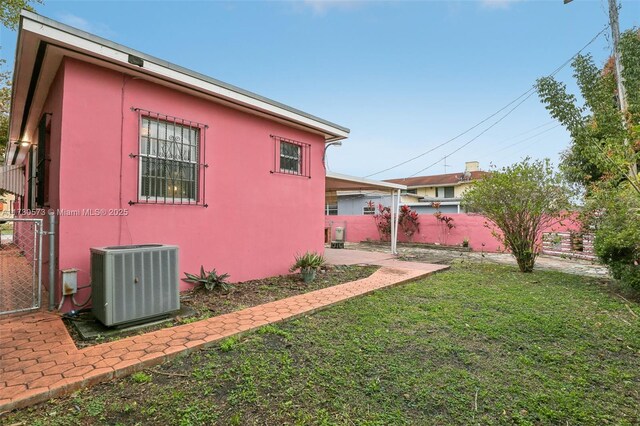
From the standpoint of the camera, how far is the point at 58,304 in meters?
3.89

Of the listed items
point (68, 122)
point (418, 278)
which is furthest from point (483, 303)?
point (68, 122)

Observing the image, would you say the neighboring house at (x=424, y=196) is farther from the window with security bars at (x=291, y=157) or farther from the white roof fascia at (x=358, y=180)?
the window with security bars at (x=291, y=157)

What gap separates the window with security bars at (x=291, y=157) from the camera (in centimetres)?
642

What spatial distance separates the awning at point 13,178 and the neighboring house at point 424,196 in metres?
10.7

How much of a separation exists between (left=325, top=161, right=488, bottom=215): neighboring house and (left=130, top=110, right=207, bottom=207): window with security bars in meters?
8.28

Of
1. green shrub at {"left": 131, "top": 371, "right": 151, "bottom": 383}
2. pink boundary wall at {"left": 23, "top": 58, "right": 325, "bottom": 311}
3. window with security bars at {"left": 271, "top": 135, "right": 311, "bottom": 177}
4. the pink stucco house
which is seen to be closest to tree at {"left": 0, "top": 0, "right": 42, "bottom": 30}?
the pink stucco house

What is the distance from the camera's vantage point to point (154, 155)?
15.2 feet

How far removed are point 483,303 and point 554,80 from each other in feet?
34.7

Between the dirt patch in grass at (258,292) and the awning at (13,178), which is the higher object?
the awning at (13,178)

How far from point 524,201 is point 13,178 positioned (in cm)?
1603

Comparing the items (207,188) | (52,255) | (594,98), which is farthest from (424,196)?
(52,255)

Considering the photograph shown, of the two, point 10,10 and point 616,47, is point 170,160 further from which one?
point 616,47

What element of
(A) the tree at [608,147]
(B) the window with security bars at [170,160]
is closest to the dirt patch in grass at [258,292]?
(B) the window with security bars at [170,160]

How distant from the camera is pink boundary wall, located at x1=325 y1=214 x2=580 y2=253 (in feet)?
42.9
